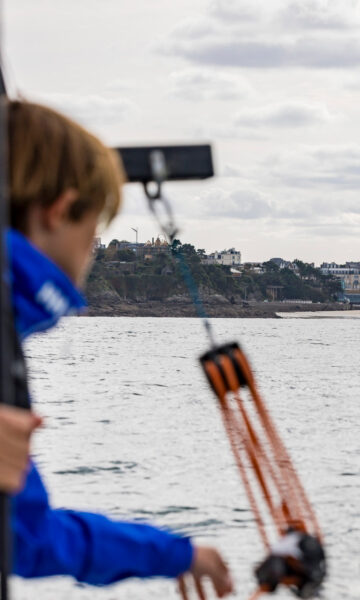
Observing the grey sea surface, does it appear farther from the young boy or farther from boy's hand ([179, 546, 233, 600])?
the young boy

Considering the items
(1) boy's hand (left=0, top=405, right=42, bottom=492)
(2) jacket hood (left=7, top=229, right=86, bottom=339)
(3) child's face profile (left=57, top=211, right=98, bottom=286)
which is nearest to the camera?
(1) boy's hand (left=0, top=405, right=42, bottom=492)

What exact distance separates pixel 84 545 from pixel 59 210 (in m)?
0.54

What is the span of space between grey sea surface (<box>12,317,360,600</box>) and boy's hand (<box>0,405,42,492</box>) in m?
1.87

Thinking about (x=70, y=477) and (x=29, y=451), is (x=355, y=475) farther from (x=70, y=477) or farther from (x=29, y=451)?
(x=29, y=451)

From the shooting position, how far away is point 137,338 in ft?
377

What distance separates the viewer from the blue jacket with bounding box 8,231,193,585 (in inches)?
53.6

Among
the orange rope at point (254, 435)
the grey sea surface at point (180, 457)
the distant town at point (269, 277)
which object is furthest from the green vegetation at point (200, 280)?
the orange rope at point (254, 435)

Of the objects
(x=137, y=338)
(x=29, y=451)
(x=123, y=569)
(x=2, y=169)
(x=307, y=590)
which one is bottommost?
(x=137, y=338)

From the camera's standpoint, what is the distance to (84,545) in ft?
5.31

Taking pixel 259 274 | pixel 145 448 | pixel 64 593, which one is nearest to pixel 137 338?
pixel 259 274

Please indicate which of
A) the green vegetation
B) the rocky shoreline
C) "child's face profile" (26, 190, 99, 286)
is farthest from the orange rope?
the rocky shoreline

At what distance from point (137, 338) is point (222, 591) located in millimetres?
113177

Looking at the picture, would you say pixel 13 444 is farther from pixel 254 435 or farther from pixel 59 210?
pixel 254 435

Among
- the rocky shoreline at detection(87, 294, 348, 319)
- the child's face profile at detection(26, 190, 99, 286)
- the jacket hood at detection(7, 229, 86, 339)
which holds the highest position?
the child's face profile at detection(26, 190, 99, 286)
